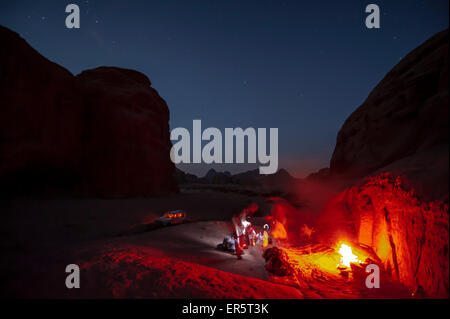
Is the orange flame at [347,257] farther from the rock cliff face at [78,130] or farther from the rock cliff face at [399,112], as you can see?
the rock cliff face at [78,130]

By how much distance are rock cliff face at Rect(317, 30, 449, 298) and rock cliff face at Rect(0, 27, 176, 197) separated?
18271 mm

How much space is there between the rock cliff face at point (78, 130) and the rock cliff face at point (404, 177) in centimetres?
1827

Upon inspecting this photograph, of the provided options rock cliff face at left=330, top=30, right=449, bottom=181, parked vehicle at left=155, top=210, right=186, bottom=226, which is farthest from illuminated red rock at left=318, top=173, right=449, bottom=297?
parked vehicle at left=155, top=210, right=186, bottom=226

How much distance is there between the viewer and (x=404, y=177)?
17.5ft

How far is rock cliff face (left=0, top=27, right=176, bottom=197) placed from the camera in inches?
520

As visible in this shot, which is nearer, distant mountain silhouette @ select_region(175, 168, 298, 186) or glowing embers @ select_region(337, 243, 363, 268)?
glowing embers @ select_region(337, 243, 363, 268)

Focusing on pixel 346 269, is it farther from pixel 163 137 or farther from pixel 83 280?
pixel 163 137

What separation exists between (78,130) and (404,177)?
23.1 metres

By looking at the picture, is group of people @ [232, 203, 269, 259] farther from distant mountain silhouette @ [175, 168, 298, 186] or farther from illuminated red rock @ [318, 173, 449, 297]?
distant mountain silhouette @ [175, 168, 298, 186]

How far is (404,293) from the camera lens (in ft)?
16.8

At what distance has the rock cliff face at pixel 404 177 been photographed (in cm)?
441

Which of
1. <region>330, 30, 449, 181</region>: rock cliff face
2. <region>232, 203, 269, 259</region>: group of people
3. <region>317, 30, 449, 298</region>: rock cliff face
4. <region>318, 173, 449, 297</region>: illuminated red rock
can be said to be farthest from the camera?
<region>330, 30, 449, 181</region>: rock cliff face

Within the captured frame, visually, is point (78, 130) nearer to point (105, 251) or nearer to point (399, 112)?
point (105, 251)

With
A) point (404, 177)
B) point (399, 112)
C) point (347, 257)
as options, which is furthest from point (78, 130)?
point (399, 112)
